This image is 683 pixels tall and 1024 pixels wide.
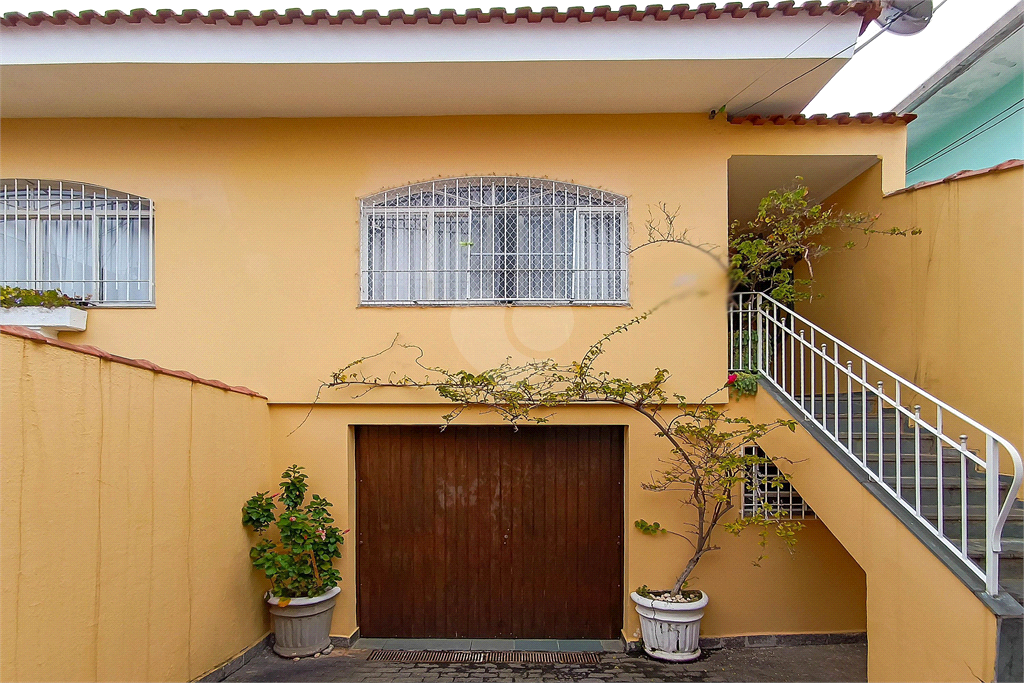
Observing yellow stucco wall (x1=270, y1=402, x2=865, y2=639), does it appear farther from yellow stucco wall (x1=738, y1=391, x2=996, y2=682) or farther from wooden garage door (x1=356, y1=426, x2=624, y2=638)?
yellow stucco wall (x1=738, y1=391, x2=996, y2=682)

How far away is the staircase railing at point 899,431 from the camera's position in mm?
3908

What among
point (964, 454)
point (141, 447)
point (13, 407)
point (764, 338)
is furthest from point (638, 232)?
point (13, 407)

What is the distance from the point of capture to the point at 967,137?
857cm

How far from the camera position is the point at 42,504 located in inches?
141

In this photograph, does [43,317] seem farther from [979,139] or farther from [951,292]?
[979,139]

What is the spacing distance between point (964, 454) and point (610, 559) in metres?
3.74

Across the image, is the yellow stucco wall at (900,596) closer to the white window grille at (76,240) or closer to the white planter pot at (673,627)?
the white planter pot at (673,627)

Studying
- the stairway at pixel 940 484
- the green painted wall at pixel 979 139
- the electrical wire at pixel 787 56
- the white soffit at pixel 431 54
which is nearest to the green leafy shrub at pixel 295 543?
the white soffit at pixel 431 54

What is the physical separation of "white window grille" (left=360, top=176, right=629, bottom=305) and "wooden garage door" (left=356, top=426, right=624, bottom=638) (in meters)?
1.41

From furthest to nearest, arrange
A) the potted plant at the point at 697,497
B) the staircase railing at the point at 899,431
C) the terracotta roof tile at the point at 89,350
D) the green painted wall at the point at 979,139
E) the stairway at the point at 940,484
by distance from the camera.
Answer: the green painted wall at the point at 979,139
the potted plant at the point at 697,497
the stairway at the point at 940,484
the staircase railing at the point at 899,431
the terracotta roof tile at the point at 89,350

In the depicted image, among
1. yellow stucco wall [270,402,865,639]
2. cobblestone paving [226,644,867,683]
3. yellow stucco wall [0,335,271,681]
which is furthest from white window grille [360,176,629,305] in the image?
cobblestone paving [226,644,867,683]

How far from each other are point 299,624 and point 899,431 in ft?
16.7

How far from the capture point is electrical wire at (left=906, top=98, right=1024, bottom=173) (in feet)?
25.5

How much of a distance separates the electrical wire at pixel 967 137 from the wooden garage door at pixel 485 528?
221 inches
